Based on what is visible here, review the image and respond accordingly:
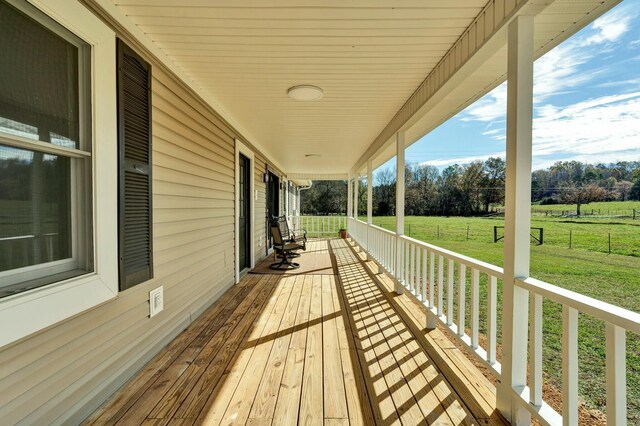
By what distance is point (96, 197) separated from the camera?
1.64m

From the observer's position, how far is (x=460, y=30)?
198cm

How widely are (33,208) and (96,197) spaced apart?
0.99 ft

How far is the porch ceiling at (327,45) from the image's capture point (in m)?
1.74

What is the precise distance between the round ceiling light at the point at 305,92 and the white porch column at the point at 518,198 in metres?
1.78

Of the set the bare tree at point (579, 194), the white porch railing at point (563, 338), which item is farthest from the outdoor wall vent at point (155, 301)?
the bare tree at point (579, 194)

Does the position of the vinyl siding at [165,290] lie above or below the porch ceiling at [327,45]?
below

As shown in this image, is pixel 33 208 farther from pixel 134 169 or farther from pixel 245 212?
pixel 245 212

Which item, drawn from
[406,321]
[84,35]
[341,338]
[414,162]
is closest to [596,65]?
[406,321]

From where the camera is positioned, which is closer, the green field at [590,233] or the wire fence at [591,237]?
the green field at [590,233]

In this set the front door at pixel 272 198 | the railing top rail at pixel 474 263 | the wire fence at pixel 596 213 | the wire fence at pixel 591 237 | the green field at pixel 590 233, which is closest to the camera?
the railing top rail at pixel 474 263

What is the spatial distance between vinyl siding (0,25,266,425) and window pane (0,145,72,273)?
0.21 metres

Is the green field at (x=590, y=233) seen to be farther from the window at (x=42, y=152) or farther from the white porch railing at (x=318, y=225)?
the white porch railing at (x=318, y=225)

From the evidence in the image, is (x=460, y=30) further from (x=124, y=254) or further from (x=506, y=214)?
(x=124, y=254)

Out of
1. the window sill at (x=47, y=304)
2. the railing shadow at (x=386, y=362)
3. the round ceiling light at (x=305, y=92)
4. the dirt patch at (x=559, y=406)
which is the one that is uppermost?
the round ceiling light at (x=305, y=92)
